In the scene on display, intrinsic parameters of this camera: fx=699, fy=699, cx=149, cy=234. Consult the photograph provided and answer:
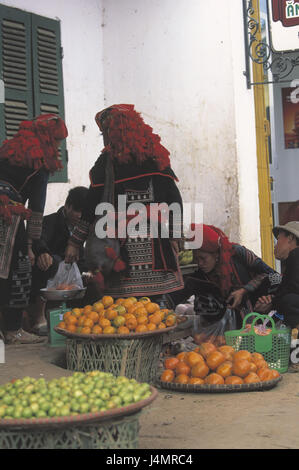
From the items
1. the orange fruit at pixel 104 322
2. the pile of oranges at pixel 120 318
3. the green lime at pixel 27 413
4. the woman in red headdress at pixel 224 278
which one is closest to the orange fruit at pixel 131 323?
the pile of oranges at pixel 120 318

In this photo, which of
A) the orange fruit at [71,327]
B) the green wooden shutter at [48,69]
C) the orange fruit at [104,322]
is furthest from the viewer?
the green wooden shutter at [48,69]

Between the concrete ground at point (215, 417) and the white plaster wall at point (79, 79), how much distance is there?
2.68m

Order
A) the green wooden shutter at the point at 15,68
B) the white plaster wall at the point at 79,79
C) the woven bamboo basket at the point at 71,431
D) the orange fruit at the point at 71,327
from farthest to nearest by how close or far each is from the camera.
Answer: the white plaster wall at the point at 79,79
the green wooden shutter at the point at 15,68
the orange fruit at the point at 71,327
the woven bamboo basket at the point at 71,431

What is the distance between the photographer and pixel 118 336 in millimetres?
4273

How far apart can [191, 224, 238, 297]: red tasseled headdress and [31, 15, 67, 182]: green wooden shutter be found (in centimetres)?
213

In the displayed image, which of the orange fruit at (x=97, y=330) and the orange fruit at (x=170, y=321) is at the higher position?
the orange fruit at (x=170, y=321)

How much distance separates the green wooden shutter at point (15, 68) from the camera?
6.29 meters

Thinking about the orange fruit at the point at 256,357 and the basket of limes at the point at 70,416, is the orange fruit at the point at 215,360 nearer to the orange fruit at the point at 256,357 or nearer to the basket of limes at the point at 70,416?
the orange fruit at the point at 256,357

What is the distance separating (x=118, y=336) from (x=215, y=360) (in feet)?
2.03

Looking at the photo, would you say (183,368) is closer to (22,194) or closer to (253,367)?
(253,367)

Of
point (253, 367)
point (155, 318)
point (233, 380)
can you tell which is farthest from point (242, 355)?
point (155, 318)

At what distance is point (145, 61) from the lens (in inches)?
293
